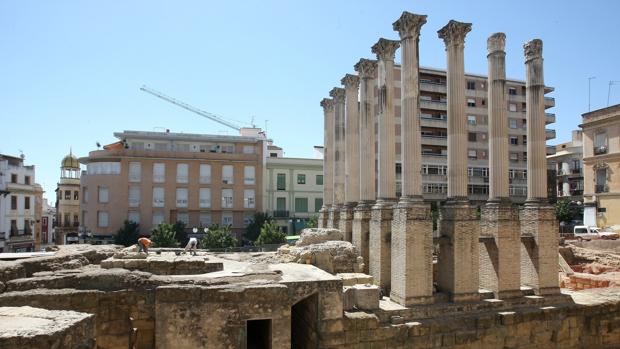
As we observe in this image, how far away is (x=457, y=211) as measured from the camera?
13594mm

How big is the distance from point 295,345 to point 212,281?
3733 mm

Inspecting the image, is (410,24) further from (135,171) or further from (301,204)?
(135,171)

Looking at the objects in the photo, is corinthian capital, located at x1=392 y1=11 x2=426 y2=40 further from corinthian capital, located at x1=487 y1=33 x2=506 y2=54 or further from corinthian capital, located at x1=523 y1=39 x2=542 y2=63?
corinthian capital, located at x1=523 y1=39 x2=542 y2=63

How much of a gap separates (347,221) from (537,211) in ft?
24.7

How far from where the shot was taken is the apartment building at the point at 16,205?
3622 centimetres

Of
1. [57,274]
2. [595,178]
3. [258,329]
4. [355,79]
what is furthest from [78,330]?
[595,178]

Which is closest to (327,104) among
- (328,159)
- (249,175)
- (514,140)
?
(328,159)

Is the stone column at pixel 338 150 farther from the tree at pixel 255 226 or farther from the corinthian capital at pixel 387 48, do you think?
the tree at pixel 255 226

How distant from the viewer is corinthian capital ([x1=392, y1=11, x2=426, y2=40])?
14367mm

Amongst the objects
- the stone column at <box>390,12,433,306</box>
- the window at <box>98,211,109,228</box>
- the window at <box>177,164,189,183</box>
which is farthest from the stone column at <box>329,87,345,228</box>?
the window at <box>98,211,109,228</box>

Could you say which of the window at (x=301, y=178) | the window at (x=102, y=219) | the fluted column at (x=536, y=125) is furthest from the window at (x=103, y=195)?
the fluted column at (x=536, y=125)

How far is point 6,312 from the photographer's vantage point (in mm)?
7469

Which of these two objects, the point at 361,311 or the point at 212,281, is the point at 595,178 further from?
the point at 212,281

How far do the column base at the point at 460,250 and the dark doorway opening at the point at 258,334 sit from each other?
5825 millimetres
